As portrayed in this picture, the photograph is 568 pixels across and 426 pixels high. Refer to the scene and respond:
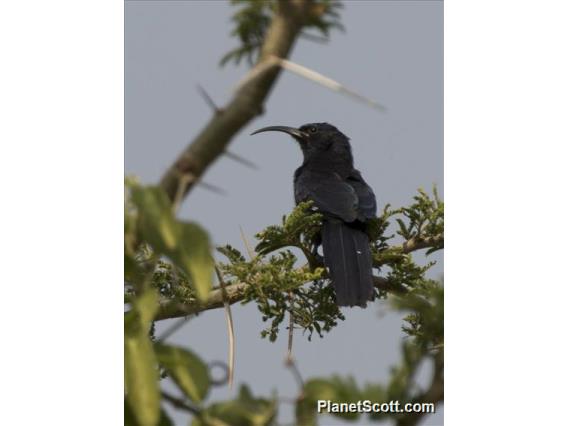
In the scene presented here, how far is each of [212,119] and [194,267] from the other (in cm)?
23

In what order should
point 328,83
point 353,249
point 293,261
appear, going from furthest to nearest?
point 353,249 < point 293,261 < point 328,83

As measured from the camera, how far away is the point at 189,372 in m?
1.43

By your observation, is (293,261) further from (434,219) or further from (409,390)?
(409,390)

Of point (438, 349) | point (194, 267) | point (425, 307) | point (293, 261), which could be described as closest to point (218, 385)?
point (194, 267)

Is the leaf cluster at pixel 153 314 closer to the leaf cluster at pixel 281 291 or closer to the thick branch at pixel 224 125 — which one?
the thick branch at pixel 224 125

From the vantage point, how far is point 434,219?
3957mm

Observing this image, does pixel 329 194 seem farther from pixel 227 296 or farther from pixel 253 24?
pixel 253 24

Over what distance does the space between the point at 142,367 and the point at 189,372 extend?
85mm

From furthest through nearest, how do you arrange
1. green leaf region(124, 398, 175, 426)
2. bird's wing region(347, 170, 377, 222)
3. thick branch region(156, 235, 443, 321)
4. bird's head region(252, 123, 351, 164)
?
bird's head region(252, 123, 351, 164)
bird's wing region(347, 170, 377, 222)
thick branch region(156, 235, 443, 321)
green leaf region(124, 398, 175, 426)

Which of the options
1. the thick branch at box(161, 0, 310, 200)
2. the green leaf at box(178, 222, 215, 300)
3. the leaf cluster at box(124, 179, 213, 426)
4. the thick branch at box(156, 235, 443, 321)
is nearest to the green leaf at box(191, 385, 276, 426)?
the leaf cluster at box(124, 179, 213, 426)

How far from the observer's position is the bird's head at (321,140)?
18.1 feet

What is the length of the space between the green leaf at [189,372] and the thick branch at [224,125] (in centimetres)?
27

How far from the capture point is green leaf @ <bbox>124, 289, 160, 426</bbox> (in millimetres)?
1357

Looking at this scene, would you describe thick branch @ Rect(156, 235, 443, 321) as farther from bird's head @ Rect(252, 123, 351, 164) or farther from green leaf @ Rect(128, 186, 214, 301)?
bird's head @ Rect(252, 123, 351, 164)
